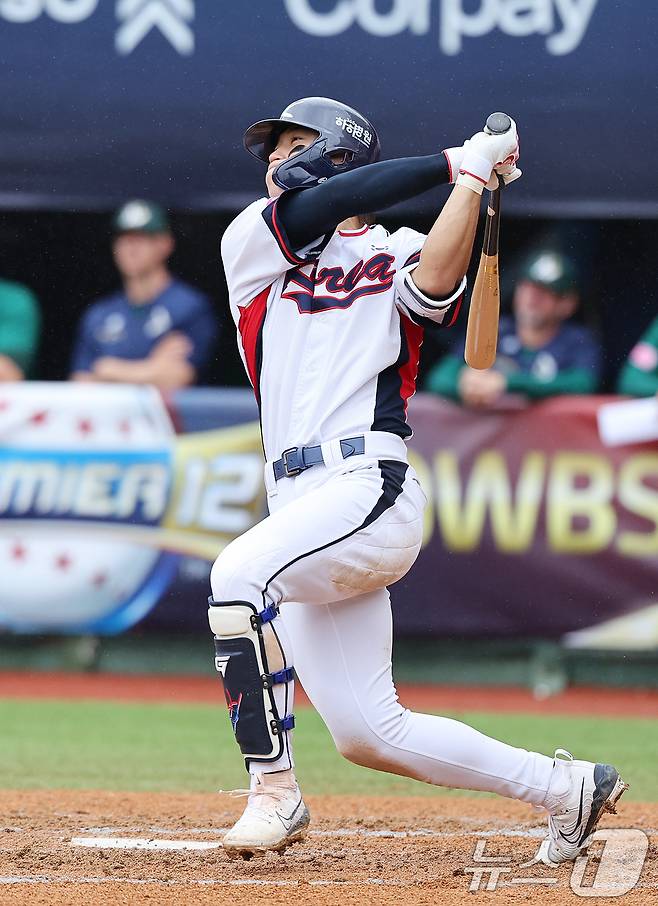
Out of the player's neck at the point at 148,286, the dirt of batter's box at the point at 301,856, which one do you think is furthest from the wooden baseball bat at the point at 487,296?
the player's neck at the point at 148,286

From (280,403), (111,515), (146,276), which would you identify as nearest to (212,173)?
(146,276)

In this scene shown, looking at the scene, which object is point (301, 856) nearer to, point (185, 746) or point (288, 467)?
point (288, 467)

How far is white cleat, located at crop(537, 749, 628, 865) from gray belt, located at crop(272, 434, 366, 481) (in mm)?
947

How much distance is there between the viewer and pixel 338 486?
343cm

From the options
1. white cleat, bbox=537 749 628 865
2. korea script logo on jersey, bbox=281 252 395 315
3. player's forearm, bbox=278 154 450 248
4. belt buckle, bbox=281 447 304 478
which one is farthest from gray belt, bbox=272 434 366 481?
white cleat, bbox=537 749 628 865

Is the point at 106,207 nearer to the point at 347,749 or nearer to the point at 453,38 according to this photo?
the point at 453,38

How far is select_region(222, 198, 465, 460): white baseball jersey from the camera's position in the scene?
11.6 ft

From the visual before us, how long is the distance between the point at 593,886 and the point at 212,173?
5.62 meters

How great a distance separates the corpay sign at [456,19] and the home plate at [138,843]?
519 cm

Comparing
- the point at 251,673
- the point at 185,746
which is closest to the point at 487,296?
the point at 251,673

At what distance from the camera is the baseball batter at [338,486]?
133 inches

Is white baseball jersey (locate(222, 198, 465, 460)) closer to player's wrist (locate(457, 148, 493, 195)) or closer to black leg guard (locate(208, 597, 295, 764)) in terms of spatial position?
player's wrist (locate(457, 148, 493, 195))

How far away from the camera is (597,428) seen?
7543mm

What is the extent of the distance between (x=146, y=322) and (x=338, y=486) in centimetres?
503
